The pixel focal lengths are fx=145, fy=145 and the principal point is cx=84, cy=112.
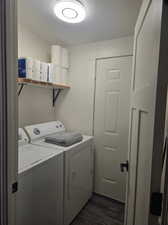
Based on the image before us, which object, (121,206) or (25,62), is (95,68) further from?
(121,206)

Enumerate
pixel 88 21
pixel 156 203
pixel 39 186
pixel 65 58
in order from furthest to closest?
pixel 65 58
pixel 88 21
pixel 39 186
pixel 156 203

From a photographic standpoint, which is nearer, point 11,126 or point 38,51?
point 11,126

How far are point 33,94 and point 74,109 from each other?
2.20ft

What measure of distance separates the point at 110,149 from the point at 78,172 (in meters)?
0.62

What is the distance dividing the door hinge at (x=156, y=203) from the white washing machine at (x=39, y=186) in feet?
2.81

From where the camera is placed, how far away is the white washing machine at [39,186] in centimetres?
105

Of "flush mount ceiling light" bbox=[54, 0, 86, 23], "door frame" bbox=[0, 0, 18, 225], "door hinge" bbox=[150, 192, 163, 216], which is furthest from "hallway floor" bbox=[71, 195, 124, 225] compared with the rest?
"flush mount ceiling light" bbox=[54, 0, 86, 23]

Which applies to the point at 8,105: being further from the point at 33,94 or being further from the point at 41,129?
the point at 33,94

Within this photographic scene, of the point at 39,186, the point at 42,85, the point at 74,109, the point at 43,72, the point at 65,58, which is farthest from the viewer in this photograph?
the point at 74,109

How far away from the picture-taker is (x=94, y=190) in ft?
7.49

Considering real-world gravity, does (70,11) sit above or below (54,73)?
above

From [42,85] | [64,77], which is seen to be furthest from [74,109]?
[42,85]

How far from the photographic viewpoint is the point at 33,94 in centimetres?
208

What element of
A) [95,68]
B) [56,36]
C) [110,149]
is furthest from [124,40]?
[110,149]
